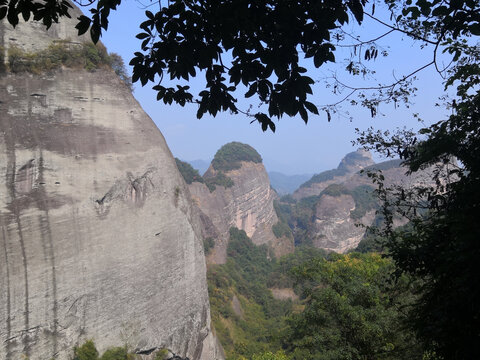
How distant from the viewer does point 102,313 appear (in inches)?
551

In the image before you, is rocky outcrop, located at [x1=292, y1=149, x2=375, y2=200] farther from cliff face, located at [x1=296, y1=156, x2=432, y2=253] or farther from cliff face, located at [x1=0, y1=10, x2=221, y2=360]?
cliff face, located at [x1=0, y1=10, x2=221, y2=360]

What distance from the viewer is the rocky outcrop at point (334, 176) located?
459 ft

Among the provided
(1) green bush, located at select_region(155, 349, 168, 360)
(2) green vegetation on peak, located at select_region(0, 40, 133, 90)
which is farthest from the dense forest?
(2) green vegetation on peak, located at select_region(0, 40, 133, 90)

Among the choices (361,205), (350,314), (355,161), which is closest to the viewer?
(350,314)

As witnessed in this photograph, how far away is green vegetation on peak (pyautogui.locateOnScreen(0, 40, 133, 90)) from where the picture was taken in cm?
1412

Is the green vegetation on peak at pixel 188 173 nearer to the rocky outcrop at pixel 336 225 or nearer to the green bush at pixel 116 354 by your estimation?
the rocky outcrop at pixel 336 225

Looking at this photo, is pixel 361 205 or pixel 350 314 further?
pixel 361 205

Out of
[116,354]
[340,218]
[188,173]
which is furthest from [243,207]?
[116,354]

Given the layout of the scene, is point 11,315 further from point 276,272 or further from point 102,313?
point 276,272

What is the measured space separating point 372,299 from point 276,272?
41013 mm

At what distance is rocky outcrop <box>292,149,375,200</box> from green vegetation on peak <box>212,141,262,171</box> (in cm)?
5537

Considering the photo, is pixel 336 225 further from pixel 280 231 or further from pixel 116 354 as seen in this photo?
pixel 116 354

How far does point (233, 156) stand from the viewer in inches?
3233

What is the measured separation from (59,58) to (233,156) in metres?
67.3
